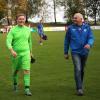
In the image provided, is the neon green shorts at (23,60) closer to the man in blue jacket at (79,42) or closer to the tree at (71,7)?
the man in blue jacket at (79,42)

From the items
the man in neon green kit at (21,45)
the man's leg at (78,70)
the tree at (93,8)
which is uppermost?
the man in neon green kit at (21,45)

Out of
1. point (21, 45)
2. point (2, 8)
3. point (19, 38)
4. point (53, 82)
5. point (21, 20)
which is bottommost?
point (2, 8)

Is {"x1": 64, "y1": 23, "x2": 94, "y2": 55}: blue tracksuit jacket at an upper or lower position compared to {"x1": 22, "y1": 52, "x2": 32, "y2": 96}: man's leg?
upper

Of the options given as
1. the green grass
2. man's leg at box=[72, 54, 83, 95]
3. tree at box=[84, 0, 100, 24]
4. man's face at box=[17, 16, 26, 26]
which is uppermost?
man's face at box=[17, 16, 26, 26]

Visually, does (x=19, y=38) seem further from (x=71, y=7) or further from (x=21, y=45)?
(x=71, y=7)

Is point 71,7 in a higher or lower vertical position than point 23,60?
lower

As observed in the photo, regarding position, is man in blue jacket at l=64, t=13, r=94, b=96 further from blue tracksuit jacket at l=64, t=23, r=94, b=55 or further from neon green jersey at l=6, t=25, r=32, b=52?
neon green jersey at l=6, t=25, r=32, b=52

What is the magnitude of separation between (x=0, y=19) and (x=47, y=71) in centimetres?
7210

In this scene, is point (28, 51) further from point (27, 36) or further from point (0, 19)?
point (0, 19)

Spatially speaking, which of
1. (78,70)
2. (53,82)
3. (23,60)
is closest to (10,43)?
(23,60)

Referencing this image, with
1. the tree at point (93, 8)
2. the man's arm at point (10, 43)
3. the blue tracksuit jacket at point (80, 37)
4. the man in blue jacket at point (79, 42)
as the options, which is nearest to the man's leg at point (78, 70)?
the man in blue jacket at point (79, 42)

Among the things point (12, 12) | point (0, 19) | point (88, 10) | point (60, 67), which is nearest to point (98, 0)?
point (88, 10)

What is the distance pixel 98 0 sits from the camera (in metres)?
108

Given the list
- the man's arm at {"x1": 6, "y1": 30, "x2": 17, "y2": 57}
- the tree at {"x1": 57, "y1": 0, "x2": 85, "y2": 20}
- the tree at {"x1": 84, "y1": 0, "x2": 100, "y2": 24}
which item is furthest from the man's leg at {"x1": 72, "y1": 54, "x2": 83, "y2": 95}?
the tree at {"x1": 84, "y1": 0, "x2": 100, "y2": 24}
